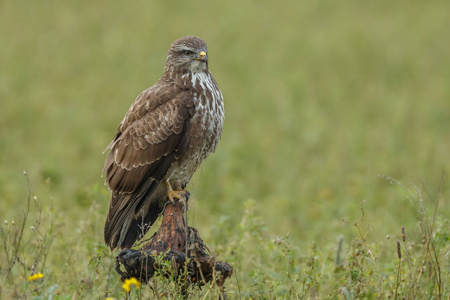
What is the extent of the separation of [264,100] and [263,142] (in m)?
2.73

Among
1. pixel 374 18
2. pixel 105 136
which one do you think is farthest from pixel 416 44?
pixel 105 136

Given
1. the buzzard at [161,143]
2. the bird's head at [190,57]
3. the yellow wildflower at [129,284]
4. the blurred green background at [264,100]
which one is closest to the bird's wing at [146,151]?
the buzzard at [161,143]

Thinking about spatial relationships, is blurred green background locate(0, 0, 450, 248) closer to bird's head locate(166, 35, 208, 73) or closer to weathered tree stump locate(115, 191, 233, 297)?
weathered tree stump locate(115, 191, 233, 297)

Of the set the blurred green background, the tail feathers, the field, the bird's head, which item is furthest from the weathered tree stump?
the bird's head

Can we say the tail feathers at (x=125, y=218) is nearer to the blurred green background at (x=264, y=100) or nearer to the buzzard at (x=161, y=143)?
the buzzard at (x=161, y=143)

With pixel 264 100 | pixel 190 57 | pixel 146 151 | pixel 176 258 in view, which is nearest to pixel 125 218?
pixel 146 151

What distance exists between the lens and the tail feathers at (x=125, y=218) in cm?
505

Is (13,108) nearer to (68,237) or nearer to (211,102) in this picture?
(68,237)

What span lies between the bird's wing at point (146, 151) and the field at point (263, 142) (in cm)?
27

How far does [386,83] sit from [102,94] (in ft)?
19.0

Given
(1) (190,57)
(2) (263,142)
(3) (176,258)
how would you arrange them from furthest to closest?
(2) (263,142) < (1) (190,57) < (3) (176,258)

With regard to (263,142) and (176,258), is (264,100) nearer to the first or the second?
(263,142)

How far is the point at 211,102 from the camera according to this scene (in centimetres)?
525

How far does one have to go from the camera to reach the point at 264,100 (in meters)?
14.5
